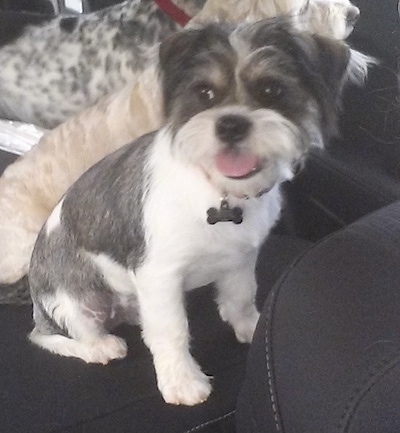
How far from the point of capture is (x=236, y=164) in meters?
0.93

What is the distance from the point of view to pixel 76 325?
121cm

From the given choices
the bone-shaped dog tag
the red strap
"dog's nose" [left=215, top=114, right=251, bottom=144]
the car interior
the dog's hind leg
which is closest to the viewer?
the car interior

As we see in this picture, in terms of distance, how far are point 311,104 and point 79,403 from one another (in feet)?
1.84

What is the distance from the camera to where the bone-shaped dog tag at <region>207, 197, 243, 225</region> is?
3.26 ft

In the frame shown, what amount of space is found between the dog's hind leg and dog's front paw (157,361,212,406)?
0.12 metres

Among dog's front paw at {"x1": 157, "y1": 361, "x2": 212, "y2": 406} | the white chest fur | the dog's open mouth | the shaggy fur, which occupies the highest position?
the dog's open mouth

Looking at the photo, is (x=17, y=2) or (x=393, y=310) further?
(x=17, y=2)

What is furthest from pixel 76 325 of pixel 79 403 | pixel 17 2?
pixel 17 2

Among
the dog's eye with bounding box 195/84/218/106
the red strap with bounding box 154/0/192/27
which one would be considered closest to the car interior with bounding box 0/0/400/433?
the dog's eye with bounding box 195/84/218/106

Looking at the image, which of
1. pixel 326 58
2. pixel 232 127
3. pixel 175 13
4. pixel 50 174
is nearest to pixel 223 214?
pixel 232 127

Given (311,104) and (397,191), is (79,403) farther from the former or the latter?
(397,191)

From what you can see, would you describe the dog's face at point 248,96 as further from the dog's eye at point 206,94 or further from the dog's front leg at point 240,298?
the dog's front leg at point 240,298

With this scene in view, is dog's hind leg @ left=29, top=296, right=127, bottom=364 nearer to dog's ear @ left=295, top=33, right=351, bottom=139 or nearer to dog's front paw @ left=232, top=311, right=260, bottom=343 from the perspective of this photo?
dog's front paw @ left=232, top=311, right=260, bottom=343

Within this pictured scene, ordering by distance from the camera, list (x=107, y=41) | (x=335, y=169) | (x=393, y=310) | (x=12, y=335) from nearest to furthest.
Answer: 1. (x=393, y=310)
2. (x=12, y=335)
3. (x=335, y=169)
4. (x=107, y=41)
